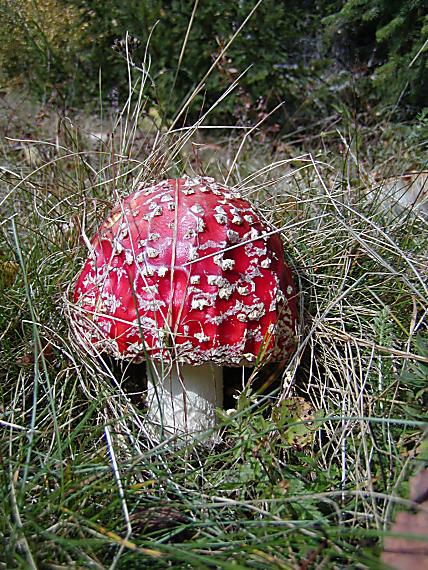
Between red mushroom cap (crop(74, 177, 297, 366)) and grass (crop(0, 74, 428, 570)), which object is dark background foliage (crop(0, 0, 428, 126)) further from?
red mushroom cap (crop(74, 177, 297, 366))

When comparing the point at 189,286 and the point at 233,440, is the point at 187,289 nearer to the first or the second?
the point at 189,286

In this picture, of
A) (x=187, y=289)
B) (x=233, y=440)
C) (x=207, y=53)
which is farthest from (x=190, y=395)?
(x=207, y=53)

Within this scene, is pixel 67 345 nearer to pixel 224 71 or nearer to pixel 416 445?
pixel 416 445

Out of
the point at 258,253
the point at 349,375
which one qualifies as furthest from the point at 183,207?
the point at 349,375

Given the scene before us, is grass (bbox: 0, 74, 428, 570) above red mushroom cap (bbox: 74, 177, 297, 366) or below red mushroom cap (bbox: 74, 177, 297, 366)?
below

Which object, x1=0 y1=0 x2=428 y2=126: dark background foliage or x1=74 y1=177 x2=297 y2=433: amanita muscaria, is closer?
x1=74 y1=177 x2=297 y2=433: amanita muscaria

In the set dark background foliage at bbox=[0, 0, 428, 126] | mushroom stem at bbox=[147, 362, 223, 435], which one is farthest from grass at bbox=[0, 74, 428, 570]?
dark background foliage at bbox=[0, 0, 428, 126]

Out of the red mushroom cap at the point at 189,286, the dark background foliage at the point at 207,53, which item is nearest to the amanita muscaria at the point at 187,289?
the red mushroom cap at the point at 189,286

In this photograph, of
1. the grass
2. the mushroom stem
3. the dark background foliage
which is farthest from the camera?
the dark background foliage
